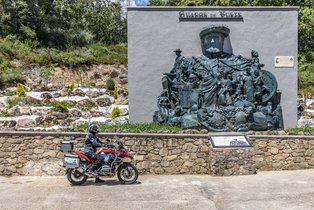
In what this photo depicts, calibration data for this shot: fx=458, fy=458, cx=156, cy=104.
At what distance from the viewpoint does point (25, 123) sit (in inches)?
617

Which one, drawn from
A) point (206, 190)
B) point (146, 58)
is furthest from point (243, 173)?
point (146, 58)

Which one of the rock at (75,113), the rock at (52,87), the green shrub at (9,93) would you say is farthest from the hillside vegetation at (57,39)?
the rock at (75,113)

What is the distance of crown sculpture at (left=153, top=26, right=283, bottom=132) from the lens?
13.9 m

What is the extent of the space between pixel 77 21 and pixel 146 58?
21.0 m

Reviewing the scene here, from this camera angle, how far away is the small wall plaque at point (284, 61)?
52.0ft

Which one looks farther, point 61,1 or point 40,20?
point 61,1

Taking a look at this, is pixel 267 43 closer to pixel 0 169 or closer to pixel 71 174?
pixel 71 174

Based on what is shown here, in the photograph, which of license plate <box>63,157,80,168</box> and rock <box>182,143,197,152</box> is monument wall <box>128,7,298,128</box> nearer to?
rock <box>182,143,197,152</box>

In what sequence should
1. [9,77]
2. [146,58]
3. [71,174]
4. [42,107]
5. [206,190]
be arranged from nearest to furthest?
[206,190] → [71,174] → [146,58] → [42,107] → [9,77]

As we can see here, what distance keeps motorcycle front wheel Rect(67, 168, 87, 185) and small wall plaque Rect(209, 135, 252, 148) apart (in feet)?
11.3

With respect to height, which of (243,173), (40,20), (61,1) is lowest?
(243,173)

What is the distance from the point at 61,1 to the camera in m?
36.1

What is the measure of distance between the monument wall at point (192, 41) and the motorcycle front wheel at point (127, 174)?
16.3 ft

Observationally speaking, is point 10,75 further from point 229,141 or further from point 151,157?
point 229,141
